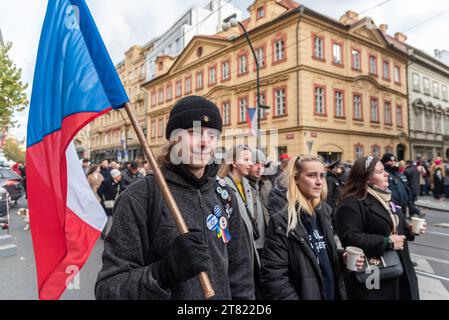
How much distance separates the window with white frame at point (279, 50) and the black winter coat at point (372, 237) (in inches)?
798

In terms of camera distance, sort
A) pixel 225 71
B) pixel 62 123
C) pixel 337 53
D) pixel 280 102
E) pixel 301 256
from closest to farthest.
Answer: pixel 62 123 → pixel 301 256 → pixel 280 102 → pixel 337 53 → pixel 225 71

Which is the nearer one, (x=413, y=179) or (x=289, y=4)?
(x=413, y=179)

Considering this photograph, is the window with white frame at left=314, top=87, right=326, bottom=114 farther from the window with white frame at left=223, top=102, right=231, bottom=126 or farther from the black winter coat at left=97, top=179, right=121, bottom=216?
the black winter coat at left=97, top=179, right=121, bottom=216

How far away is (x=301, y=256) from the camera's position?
2.28m

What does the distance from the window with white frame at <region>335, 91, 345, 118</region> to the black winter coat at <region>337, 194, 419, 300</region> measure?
21.1 metres

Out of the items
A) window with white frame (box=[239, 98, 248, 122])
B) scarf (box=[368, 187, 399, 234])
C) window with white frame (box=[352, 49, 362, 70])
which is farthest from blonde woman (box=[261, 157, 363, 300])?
window with white frame (box=[352, 49, 362, 70])

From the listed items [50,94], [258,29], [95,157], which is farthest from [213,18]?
[50,94]

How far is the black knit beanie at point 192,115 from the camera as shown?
5.65 ft

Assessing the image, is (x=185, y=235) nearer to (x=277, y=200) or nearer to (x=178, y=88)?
(x=277, y=200)

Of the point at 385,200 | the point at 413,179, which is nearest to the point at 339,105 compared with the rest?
the point at 413,179

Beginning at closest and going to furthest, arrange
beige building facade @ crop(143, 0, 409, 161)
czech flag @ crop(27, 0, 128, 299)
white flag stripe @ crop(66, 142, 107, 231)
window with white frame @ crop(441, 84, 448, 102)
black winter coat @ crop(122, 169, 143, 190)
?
czech flag @ crop(27, 0, 128, 299) < white flag stripe @ crop(66, 142, 107, 231) < black winter coat @ crop(122, 169, 143, 190) < beige building facade @ crop(143, 0, 409, 161) < window with white frame @ crop(441, 84, 448, 102)

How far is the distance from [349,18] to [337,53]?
4.10m

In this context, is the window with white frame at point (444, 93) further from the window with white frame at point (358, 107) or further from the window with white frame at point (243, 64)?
the window with white frame at point (243, 64)

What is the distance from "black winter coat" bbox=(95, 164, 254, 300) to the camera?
1370mm
